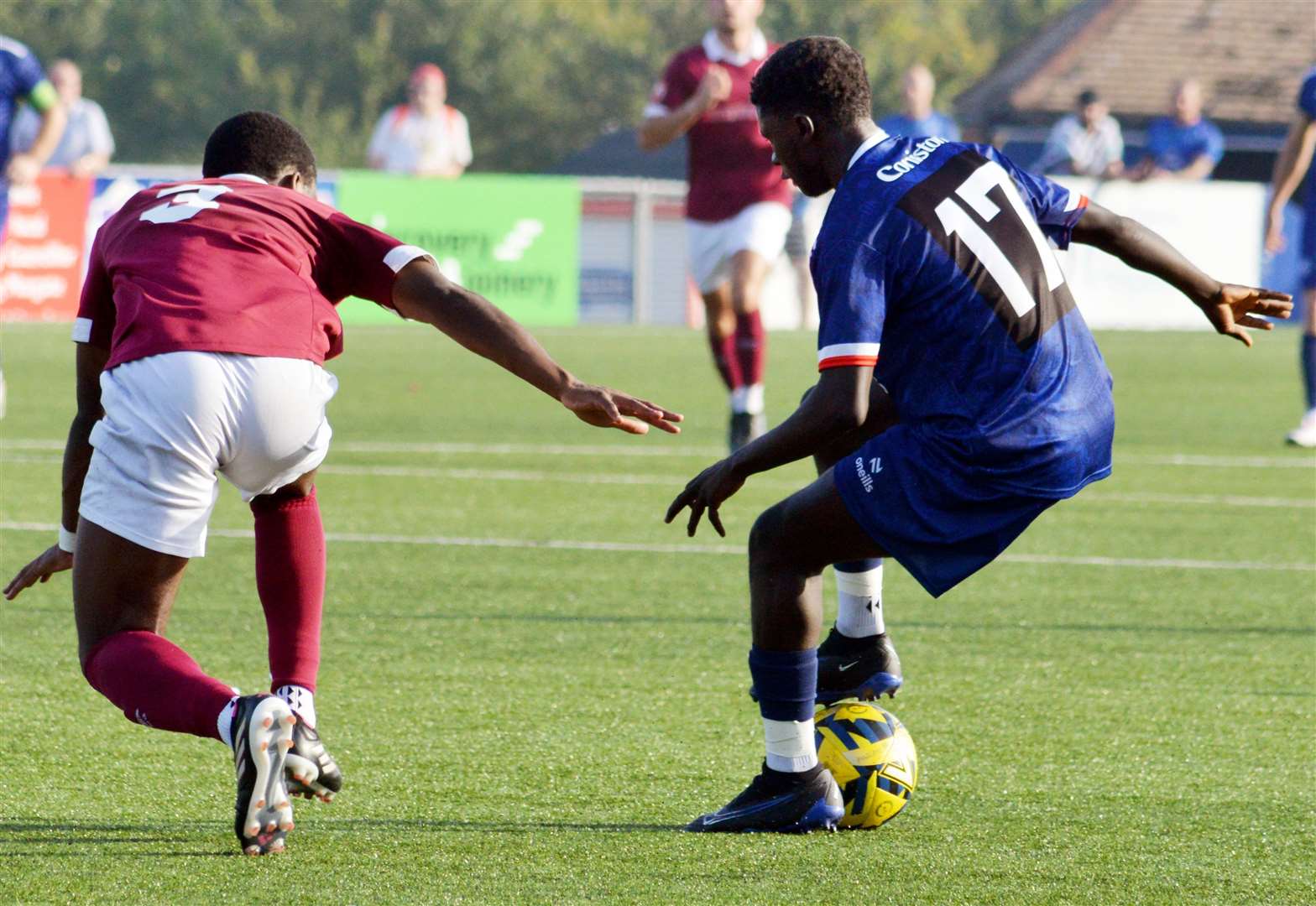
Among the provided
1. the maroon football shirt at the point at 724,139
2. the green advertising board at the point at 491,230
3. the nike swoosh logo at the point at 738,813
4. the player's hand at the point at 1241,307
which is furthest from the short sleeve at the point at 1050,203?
the green advertising board at the point at 491,230

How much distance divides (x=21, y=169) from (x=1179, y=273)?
841 centimetres

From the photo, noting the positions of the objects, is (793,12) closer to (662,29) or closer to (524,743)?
(662,29)

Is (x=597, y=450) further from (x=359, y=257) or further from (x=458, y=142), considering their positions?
(x=458, y=142)

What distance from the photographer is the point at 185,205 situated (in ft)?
12.3

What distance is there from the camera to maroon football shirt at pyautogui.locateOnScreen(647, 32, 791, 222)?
10352mm

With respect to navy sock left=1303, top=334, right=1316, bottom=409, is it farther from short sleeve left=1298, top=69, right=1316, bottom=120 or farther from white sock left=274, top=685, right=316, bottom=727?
white sock left=274, top=685, right=316, bottom=727

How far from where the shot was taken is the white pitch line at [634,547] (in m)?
7.38

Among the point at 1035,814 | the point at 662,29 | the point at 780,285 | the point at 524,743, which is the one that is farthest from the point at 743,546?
the point at 662,29

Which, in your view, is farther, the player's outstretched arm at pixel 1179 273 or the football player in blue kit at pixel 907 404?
the player's outstretched arm at pixel 1179 273

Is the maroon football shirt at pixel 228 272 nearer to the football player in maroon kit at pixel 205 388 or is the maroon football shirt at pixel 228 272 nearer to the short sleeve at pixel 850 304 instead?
the football player in maroon kit at pixel 205 388

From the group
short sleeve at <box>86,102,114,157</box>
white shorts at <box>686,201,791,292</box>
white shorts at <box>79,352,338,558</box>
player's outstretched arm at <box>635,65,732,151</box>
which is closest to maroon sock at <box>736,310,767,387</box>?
white shorts at <box>686,201,791,292</box>

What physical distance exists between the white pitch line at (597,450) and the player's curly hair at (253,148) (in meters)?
6.32

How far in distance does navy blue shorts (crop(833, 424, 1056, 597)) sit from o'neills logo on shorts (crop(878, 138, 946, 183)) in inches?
19.5

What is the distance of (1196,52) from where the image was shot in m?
39.7
